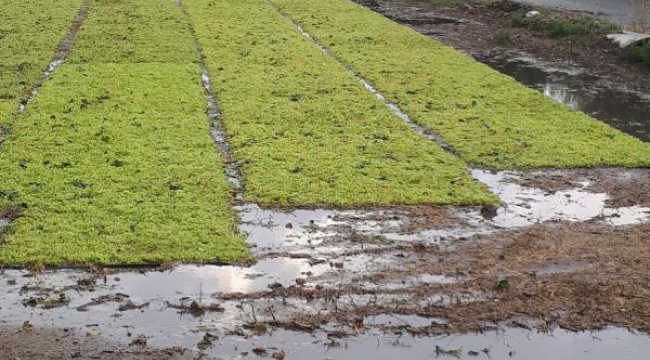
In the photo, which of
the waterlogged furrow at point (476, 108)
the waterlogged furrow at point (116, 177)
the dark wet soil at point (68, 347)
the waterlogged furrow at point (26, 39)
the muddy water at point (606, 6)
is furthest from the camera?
the muddy water at point (606, 6)

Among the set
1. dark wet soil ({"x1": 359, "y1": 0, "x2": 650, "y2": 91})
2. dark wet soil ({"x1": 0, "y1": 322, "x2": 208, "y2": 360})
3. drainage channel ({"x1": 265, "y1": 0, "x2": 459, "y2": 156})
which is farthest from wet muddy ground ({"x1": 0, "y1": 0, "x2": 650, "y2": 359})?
dark wet soil ({"x1": 359, "y1": 0, "x2": 650, "y2": 91})

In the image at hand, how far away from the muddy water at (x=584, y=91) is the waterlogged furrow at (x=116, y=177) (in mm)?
6368

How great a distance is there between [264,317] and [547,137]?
6.25 meters

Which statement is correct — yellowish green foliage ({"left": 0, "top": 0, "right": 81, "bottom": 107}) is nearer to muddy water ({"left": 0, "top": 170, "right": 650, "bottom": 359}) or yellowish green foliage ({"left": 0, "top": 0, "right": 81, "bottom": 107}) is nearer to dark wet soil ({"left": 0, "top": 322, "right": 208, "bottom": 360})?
muddy water ({"left": 0, "top": 170, "right": 650, "bottom": 359})

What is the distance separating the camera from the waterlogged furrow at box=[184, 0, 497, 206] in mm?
8875

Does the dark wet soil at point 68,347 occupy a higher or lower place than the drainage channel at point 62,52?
higher

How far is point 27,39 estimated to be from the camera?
16.8m

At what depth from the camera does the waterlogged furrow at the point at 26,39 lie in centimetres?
1277

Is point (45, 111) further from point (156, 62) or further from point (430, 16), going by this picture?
point (430, 16)

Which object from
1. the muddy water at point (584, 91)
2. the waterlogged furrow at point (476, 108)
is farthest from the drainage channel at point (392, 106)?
the muddy water at point (584, 91)

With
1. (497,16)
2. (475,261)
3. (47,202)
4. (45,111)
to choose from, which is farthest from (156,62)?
(497,16)

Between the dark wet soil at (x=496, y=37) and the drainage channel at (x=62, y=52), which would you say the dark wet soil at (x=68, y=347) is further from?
the dark wet soil at (x=496, y=37)

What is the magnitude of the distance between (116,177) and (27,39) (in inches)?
365

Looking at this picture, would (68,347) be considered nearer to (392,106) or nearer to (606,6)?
(392,106)
